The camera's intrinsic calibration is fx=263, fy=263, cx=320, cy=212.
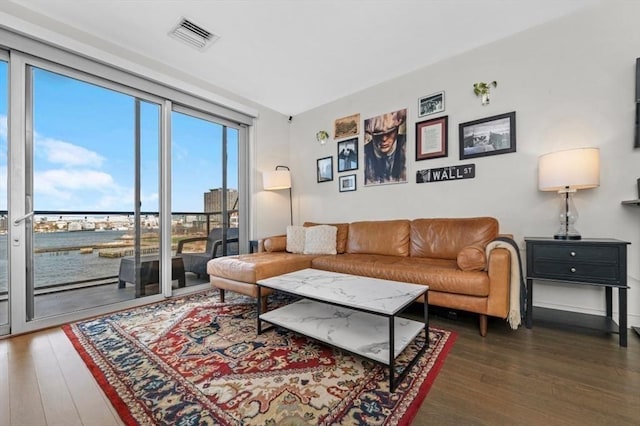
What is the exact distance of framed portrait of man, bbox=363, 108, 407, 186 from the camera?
10.4 feet

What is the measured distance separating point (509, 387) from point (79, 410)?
6.76ft

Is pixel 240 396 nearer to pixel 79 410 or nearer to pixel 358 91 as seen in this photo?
pixel 79 410

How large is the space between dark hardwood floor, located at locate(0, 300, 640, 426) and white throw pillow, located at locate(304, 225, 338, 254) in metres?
1.62

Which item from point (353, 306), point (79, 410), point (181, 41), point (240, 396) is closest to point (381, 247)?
point (353, 306)

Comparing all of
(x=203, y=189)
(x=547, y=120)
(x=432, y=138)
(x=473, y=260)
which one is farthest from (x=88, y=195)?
(x=547, y=120)

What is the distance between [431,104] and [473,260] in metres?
1.86

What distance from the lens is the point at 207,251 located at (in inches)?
132

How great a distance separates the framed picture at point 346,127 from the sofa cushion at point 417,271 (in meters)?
1.77

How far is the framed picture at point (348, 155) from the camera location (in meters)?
3.59

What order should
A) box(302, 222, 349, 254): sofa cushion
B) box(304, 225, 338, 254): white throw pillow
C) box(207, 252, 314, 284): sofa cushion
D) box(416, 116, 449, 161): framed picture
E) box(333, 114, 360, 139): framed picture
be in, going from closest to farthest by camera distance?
box(207, 252, 314, 284): sofa cushion → box(416, 116, 449, 161): framed picture → box(304, 225, 338, 254): white throw pillow → box(302, 222, 349, 254): sofa cushion → box(333, 114, 360, 139): framed picture

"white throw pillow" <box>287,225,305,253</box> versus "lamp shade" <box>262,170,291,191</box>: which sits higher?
"lamp shade" <box>262,170,291,191</box>

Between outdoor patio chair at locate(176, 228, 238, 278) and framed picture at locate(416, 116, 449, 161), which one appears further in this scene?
outdoor patio chair at locate(176, 228, 238, 278)

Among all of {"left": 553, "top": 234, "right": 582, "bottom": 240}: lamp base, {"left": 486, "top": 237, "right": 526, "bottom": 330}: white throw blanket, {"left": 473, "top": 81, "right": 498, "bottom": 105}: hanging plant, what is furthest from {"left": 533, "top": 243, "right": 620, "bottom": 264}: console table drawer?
{"left": 473, "top": 81, "right": 498, "bottom": 105}: hanging plant

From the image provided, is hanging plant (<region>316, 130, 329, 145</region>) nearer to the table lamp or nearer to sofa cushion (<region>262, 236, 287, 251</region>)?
sofa cushion (<region>262, 236, 287, 251</region>)
